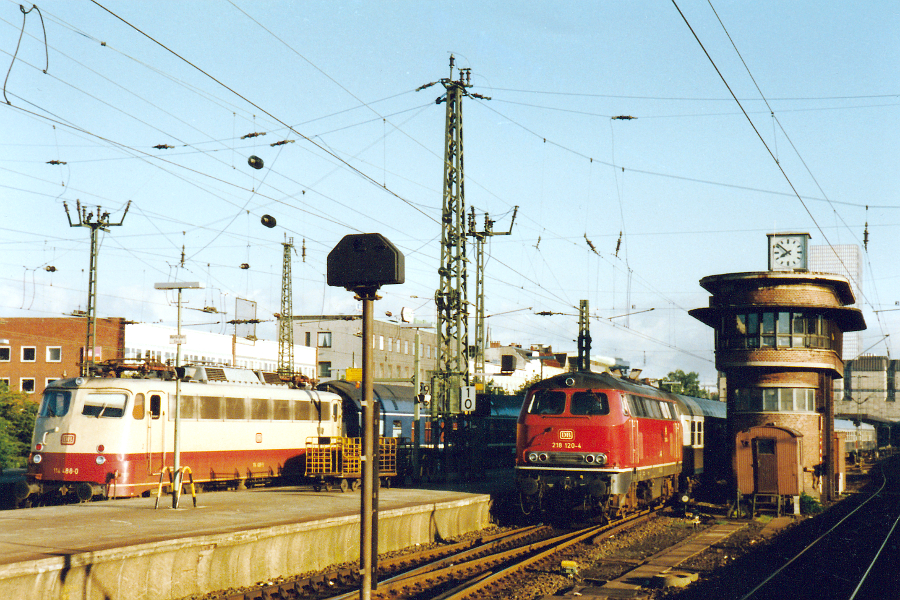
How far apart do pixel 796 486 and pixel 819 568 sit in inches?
390

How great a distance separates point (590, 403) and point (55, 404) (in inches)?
523

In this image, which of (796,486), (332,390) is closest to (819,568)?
(796,486)

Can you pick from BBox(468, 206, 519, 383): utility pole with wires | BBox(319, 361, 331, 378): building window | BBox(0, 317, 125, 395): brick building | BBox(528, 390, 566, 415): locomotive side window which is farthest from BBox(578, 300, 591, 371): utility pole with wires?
BBox(319, 361, 331, 378): building window

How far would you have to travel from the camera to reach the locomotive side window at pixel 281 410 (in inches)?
1034

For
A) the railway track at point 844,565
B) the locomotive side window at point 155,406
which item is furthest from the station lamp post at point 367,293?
the locomotive side window at point 155,406

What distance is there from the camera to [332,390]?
3025 centimetres

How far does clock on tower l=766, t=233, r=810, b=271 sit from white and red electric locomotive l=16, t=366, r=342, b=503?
70.8ft

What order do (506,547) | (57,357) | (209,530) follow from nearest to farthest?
(209,530)
(506,547)
(57,357)

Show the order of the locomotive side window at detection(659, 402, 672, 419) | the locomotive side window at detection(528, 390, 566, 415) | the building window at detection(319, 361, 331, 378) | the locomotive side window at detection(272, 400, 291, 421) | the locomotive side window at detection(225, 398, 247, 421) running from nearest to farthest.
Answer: the locomotive side window at detection(528, 390, 566, 415)
the locomotive side window at detection(225, 398, 247, 421)
the locomotive side window at detection(659, 402, 672, 419)
the locomotive side window at detection(272, 400, 291, 421)
the building window at detection(319, 361, 331, 378)

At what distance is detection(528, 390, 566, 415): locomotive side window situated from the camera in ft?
68.0

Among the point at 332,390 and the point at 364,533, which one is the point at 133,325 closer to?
the point at 332,390

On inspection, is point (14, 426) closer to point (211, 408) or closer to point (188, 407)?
point (211, 408)

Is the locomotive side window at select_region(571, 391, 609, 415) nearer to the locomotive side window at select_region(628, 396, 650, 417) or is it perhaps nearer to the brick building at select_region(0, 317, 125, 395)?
the locomotive side window at select_region(628, 396, 650, 417)

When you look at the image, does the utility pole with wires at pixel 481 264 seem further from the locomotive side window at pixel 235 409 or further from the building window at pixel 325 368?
the building window at pixel 325 368
